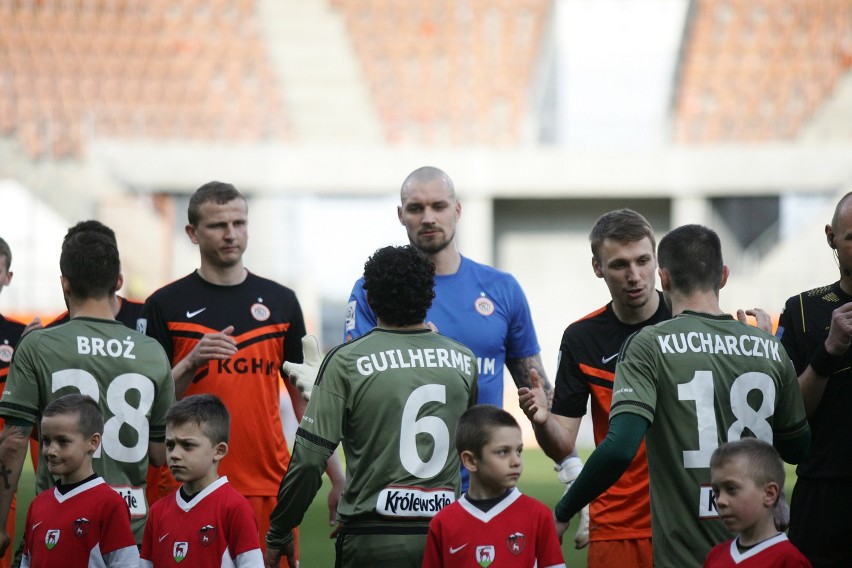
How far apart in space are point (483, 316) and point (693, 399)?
149 centimetres

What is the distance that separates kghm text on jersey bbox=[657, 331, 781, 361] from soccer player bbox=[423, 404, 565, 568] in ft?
1.86

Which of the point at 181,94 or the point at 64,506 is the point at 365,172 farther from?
the point at 64,506

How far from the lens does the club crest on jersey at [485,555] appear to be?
10.7 feet

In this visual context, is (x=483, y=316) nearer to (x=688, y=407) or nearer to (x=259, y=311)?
(x=259, y=311)

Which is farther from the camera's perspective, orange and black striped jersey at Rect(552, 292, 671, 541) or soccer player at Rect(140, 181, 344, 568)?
soccer player at Rect(140, 181, 344, 568)

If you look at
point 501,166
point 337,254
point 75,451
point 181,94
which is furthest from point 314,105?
point 75,451

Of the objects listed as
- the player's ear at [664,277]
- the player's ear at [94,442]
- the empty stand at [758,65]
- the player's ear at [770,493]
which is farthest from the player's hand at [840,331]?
the empty stand at [758,65]

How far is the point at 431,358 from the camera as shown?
11.8ft

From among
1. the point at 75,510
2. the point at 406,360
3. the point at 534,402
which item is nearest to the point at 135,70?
the point at 75,510

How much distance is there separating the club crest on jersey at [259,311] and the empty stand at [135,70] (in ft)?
64.0

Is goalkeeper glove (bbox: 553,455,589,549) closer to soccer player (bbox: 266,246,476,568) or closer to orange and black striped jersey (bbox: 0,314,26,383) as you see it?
soccer player (bbox: 266,246,476,568)

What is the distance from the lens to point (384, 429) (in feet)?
11.6

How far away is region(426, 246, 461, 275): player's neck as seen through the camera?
15.8 feet

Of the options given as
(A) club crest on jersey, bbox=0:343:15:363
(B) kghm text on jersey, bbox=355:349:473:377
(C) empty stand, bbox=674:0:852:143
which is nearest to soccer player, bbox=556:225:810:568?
(B) kghm text on jersey, bbox=355:349:473:377
